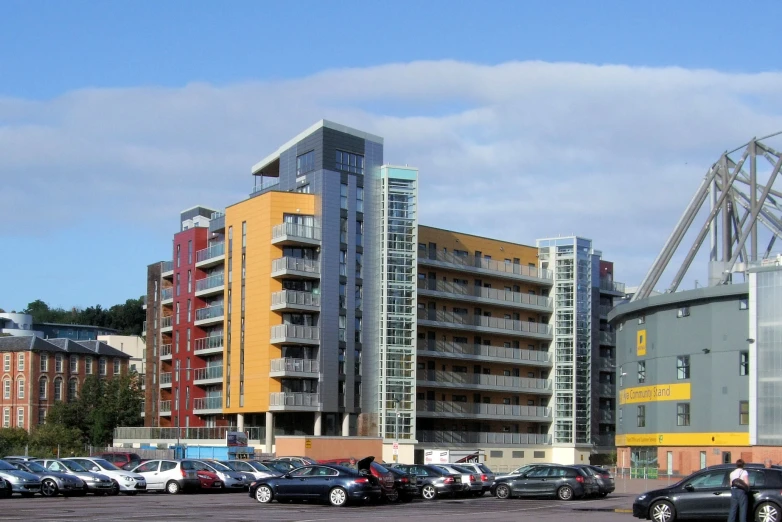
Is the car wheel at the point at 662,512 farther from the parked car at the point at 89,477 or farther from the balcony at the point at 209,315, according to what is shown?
the balcony at the point at 209,315

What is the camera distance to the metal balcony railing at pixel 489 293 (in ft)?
291

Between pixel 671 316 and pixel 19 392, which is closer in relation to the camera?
pixel 671 316

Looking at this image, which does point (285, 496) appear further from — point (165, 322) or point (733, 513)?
point (165, 322)

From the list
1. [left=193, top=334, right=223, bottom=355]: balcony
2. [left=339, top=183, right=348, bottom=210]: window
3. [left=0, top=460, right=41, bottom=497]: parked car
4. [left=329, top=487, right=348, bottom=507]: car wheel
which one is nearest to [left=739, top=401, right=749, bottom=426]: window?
[left=339, top=183, right=348, bottom=210]: window

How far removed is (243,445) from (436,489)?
105ft

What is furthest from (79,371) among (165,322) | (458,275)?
(458,275)

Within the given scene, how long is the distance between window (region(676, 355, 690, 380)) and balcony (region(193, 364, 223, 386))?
116ft

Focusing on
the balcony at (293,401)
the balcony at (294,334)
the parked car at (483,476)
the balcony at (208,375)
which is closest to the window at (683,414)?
the parked car at (483,476)

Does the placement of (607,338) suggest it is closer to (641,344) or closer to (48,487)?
(641,344)

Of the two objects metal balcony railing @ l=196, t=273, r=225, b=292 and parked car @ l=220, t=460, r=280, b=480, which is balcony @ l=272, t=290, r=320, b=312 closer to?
metal balcony railing @ l=196, t=273, r=225, b=292

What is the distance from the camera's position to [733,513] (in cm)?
2488

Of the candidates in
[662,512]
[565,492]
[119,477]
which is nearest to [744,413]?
[565,492]

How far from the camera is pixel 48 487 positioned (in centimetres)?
4200

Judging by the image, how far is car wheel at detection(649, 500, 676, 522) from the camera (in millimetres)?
28625
